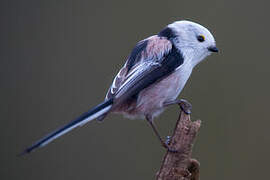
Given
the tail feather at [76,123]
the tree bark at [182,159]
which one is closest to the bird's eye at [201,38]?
the tree bark at [182,159]

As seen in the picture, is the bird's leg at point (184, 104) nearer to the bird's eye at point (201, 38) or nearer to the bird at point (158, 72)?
the bird at point (158, 72)

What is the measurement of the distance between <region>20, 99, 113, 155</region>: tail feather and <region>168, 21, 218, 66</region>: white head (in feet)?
2.54

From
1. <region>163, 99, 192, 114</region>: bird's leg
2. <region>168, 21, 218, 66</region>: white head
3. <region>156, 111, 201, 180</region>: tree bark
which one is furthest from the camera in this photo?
<region>168, 21, 218, 66</region>: white head

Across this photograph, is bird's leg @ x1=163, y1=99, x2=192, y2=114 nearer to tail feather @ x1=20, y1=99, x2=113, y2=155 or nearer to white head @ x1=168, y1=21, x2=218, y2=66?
white head @ x1=168, y1=21, x2=218, y2=66

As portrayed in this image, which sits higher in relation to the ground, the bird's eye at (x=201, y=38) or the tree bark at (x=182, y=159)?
the bird's eye at (x=201, y=38)

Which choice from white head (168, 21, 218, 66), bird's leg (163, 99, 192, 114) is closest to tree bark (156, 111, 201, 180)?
bird's leg (163, 99, 192, 114)

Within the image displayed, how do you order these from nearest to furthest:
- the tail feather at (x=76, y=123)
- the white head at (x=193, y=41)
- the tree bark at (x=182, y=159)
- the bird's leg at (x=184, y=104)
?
1. the tail feather at (x=76, y=123)
2. the tree bark at (x=182, y=159)
3. the bird's leg at (x=184, y=104)
4. the white head at (x=193, y=41)

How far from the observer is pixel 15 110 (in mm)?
5156

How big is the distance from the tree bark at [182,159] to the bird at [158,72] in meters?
0.19

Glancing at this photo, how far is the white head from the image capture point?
11.3 feet

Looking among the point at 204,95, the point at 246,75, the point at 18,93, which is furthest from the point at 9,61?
the point at 246,75

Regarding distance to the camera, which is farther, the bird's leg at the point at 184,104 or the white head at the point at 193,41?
the white head at the point at 193,41

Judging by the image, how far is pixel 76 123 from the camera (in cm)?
278

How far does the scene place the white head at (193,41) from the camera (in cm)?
344
